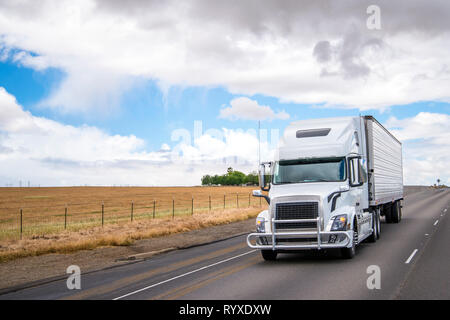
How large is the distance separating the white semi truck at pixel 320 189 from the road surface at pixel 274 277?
0.66 m

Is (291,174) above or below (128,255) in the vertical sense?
above

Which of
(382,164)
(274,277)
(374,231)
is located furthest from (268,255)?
(382,164)

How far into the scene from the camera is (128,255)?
1688 centimetres

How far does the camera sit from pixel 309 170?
1337 centimetres

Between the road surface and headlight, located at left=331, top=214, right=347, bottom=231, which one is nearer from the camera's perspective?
the road surface

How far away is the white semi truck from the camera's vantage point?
38.8 feet

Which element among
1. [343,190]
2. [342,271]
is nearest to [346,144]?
[343,190]

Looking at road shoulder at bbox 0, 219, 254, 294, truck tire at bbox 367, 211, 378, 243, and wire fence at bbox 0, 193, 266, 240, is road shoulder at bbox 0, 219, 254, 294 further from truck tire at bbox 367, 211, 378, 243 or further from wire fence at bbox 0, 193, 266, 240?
truck tire at bbox 367, 211, 378, 243

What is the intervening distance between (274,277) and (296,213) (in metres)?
2.25

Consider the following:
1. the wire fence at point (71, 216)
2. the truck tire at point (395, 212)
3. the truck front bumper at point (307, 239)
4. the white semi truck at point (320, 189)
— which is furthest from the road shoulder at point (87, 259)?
the truck tire at point (395, 212)

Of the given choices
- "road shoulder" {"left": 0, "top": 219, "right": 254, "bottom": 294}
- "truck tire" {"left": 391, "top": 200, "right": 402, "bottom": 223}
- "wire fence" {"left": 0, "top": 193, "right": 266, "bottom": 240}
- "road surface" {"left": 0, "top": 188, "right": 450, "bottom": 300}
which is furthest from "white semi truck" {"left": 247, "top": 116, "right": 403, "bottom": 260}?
"wire fence" {"left": 0, "top": 193, "right": 266, "bottom": 240}
